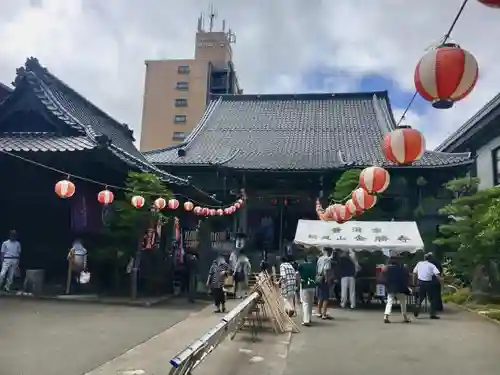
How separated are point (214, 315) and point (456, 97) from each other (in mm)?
8245

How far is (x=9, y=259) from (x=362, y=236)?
10.6m

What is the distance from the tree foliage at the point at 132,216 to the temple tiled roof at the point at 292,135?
813 centimetres

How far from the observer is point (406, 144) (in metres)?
10.8

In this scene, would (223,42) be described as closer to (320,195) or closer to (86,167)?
(320,195)

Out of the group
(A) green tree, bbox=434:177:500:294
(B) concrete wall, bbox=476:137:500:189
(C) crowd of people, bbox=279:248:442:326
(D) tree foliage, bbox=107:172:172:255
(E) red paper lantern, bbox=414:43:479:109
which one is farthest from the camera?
(B) concrete wall, bbox=476:137:500:189

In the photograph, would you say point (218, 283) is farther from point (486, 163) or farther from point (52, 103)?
point (486, 163)

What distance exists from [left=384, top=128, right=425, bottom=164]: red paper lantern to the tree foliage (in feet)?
24.6

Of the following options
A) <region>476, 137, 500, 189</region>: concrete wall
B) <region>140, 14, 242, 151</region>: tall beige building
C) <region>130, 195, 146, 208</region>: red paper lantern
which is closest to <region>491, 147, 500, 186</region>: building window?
<region>476, 137, 500, 189</region>: concrete wall

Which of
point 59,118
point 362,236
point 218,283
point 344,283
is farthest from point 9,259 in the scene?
point 362,236

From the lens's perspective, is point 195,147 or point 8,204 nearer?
point 8,204

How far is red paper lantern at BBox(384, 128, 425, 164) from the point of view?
35.4ft

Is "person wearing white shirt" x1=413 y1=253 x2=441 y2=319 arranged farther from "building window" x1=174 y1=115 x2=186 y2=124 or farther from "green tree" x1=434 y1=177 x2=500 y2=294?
"building window" x1=174 y1=115 x2=186 y2=124

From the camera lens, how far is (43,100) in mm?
16266

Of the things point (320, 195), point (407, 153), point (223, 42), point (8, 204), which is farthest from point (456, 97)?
point (223, 42)
